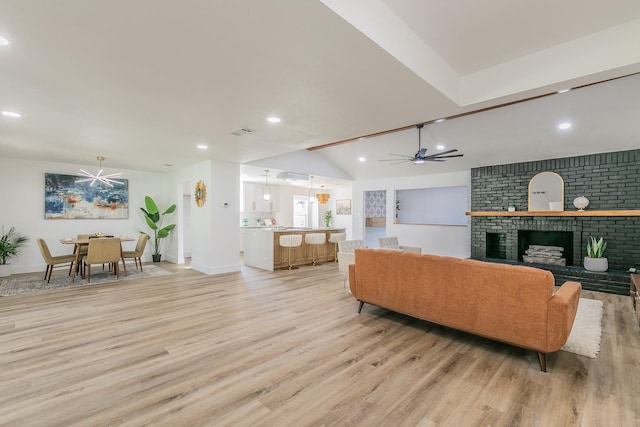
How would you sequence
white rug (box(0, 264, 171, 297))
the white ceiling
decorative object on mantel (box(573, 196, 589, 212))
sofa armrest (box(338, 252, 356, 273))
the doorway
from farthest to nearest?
the doorway, decorative object on mantel (box(573, 196, 589, 212)), white rug (box(0, 264, 171, 297)), sofa armrest (box(338, 252, 356, 273)), the white ceiling

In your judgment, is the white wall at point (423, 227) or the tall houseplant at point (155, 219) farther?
the tall houseplant at point (155, 219)

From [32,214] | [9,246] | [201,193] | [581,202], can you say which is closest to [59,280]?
[9,246]

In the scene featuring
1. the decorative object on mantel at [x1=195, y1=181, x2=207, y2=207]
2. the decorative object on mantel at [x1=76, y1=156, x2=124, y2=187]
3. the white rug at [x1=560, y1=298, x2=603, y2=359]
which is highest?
the decorative object on mantel at [x1=76, y1=156, x2=124, y2=187]

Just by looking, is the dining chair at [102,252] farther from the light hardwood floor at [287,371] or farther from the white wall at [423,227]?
the white wall at [423,227]

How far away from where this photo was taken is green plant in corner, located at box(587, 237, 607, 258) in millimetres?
5164

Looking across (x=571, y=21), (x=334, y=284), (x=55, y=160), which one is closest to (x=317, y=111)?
(x=571, y=21)

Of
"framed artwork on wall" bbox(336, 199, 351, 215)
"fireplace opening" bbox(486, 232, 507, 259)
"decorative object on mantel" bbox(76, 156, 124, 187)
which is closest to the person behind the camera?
"decorative object on mantel" bbox(76, 156, 124, 187)

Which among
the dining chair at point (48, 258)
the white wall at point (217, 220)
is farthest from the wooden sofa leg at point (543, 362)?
the dining chair at point (48, 258)

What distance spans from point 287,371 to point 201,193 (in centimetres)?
505

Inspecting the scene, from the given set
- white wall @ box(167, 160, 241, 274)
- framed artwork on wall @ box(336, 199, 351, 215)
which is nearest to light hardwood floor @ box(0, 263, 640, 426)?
white wall @ box(167, 160, 241, 274)

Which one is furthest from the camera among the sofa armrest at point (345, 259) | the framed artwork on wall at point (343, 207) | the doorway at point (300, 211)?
the framed artwork on wall at point (343, 207)

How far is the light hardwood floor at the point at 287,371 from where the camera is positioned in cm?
190

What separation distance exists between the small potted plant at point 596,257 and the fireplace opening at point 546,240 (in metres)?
0.52

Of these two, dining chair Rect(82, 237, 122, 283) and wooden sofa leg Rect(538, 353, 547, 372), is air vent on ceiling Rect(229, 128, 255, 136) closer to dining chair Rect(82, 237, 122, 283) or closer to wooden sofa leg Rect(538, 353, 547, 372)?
dining chair Rect(82, 237, 122, 283)
